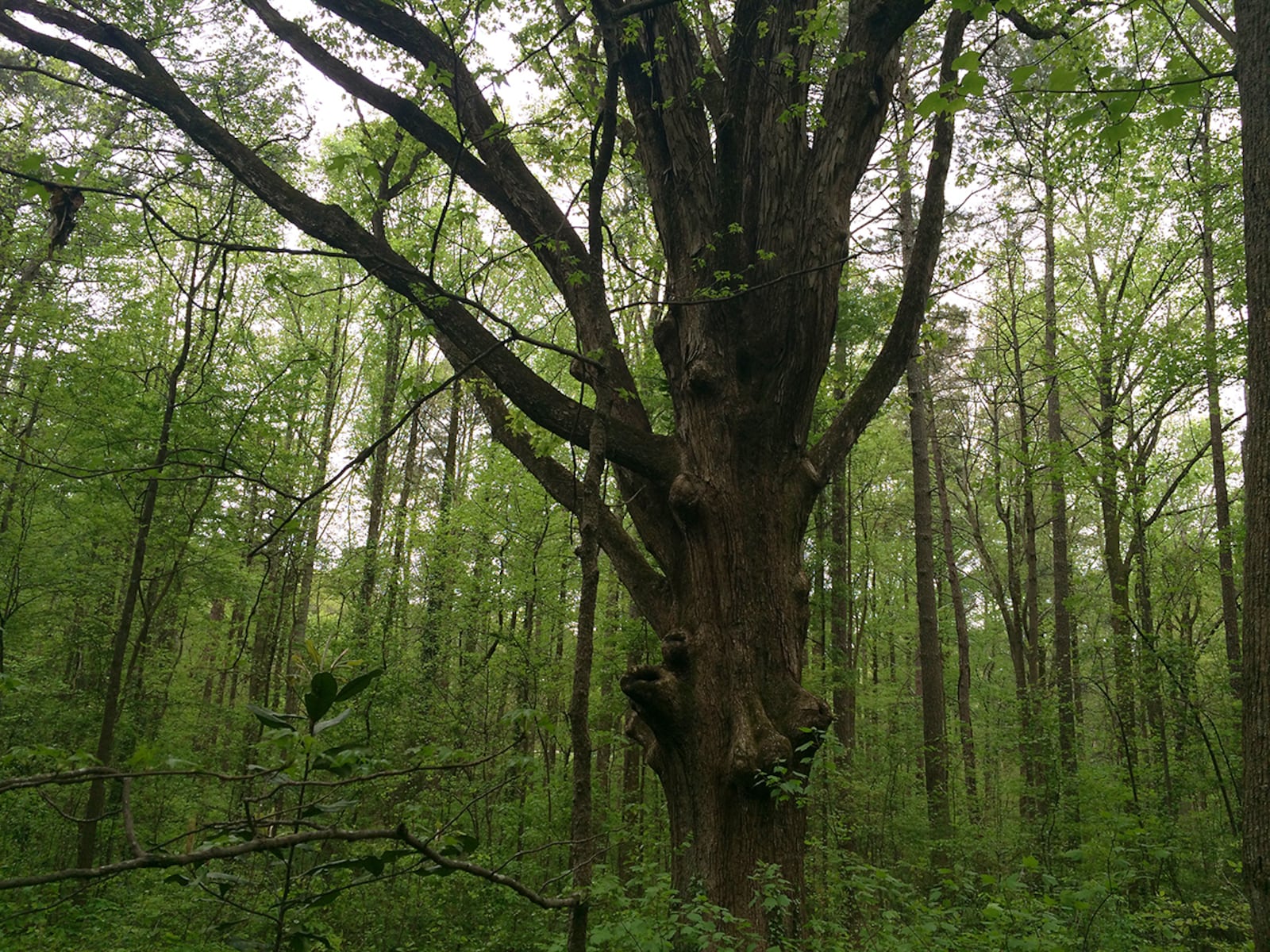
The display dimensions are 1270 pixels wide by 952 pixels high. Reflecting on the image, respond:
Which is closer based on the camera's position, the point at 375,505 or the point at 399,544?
the point at 399,544

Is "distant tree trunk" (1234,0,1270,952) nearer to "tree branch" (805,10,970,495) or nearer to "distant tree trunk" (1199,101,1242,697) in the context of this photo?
"tree branch" (805,10,970,495)

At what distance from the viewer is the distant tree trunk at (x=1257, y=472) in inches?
107

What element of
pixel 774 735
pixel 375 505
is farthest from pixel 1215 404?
pixel 375 505

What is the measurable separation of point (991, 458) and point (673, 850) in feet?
45.1

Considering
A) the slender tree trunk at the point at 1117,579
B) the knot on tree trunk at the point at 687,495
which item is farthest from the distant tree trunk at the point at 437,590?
the slender tree trunk at the point at 1117,579

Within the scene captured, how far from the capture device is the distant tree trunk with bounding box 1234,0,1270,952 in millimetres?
2711

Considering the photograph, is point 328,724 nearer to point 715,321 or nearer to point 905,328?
point 715,321

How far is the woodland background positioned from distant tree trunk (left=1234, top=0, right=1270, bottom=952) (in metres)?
0.52

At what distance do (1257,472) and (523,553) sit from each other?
9028mm

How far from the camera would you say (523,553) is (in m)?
10.8

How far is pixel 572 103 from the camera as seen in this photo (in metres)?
5.36

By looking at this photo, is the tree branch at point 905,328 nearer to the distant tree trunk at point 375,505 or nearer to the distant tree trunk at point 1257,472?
the distant tree trunk at point 1257,472

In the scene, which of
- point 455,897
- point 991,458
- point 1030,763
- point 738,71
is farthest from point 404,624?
point 991,458

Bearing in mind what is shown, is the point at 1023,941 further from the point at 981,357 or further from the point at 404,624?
the point at 981,357
